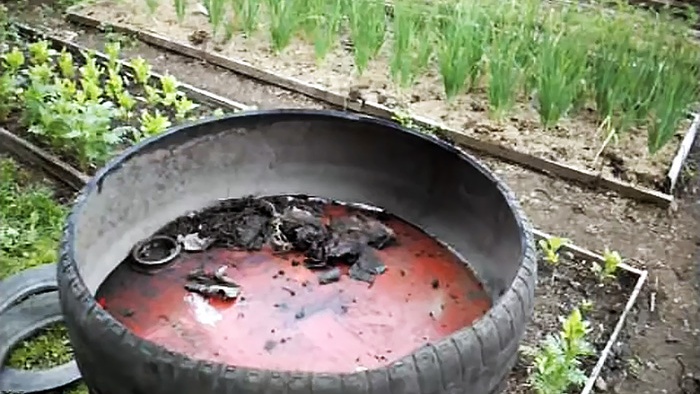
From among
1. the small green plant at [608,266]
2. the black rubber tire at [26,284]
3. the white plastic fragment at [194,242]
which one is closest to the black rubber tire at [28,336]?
the black rubber tire at [26,284]

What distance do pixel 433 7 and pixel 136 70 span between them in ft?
4.64

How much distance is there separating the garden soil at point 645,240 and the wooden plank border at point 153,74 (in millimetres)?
110

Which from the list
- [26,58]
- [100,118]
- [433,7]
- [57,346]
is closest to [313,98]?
[433,7]

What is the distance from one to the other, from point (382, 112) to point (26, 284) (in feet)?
5.67

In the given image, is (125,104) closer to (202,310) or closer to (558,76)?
(202,310)

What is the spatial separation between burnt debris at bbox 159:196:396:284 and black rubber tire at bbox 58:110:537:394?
611 mm

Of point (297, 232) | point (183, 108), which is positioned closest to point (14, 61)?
point (183, 108)

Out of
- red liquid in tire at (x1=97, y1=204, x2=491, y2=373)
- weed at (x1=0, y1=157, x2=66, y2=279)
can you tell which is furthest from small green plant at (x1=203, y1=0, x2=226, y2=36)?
red liquid in tire at (x1=97, y1=204, x2=491, y2=373)

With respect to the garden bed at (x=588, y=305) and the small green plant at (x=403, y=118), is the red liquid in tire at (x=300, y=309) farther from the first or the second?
the small green plant at (x=403, y=118)

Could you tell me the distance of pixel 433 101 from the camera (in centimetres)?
405

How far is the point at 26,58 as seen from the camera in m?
4.23

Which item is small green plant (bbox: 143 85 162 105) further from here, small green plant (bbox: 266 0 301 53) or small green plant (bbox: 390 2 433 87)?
small green plant (bbox: 390 2 433 87)

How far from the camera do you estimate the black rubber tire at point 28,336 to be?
8.23 feet

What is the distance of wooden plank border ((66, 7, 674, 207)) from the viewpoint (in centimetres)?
353
